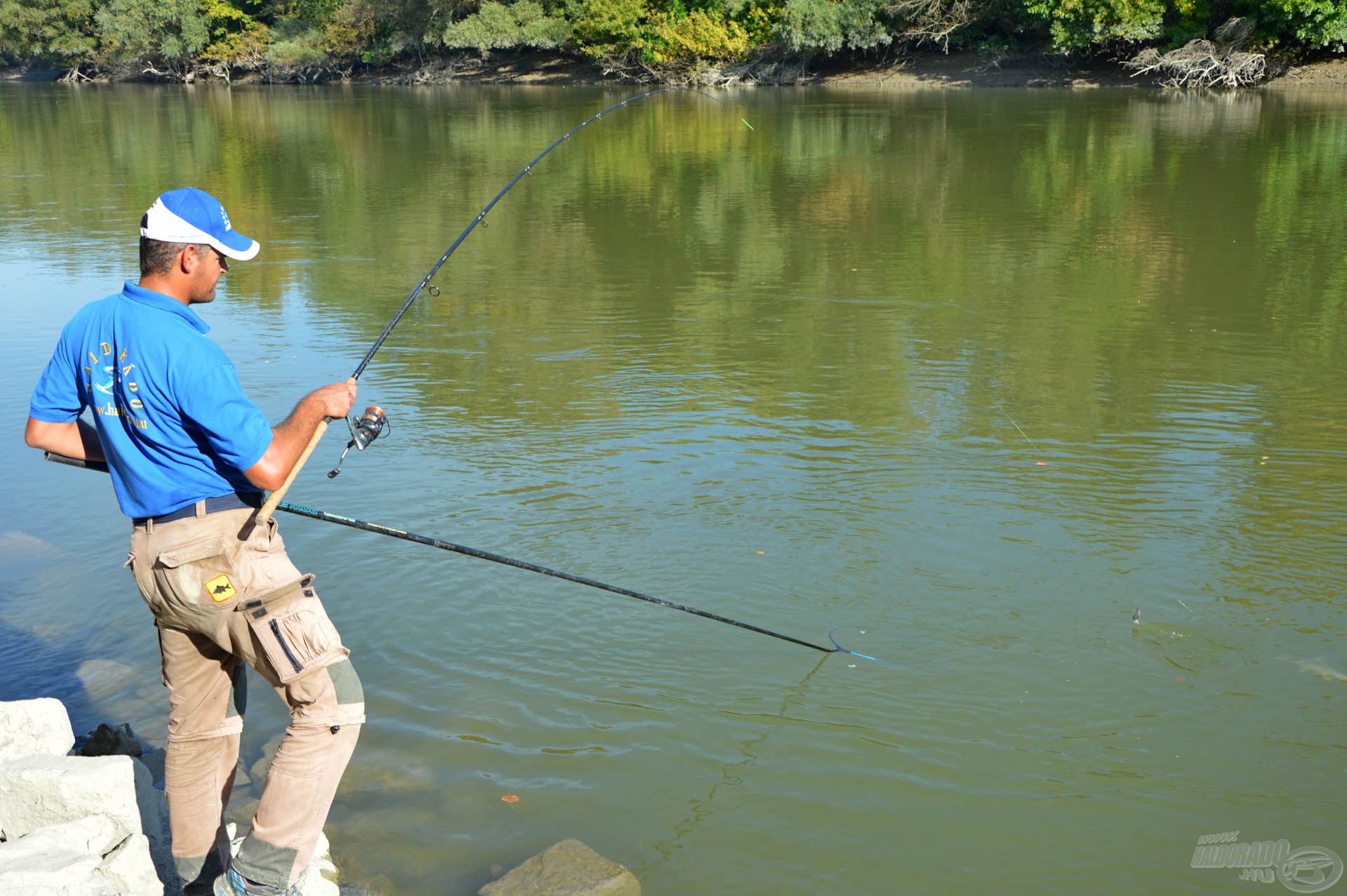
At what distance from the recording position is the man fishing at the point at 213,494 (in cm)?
286

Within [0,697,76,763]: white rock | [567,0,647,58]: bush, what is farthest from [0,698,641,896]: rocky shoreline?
[567,0,647,58]: bush

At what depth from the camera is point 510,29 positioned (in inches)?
2015

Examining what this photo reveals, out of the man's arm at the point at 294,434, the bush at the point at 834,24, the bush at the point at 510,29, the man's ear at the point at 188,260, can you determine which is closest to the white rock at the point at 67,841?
the man's arm at the point at 294,434

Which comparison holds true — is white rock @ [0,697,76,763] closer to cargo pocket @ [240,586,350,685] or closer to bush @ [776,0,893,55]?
cargo pocket @ [240,586,350,685]

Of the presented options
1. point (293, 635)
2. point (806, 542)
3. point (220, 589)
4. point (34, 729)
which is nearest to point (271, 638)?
point (293, 635)

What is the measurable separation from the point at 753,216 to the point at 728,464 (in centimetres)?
844

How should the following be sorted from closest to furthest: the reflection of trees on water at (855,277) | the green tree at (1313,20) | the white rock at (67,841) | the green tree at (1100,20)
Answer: the white rock at (67,841) → the reflection of trees on water at (855,277) → the green tree at (1313,20) → the green tree at (1100,20)

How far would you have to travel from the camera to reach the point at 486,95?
1715 inches

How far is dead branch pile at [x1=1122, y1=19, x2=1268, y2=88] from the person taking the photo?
110ft

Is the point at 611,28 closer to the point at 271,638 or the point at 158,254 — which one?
the point at 158,254

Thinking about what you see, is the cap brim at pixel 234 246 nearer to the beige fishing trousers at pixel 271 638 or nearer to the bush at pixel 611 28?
the beige fishing trousers at pixel 271 638

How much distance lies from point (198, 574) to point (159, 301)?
2.18 feet

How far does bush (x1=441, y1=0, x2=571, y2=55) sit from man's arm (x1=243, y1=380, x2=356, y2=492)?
50500 mm

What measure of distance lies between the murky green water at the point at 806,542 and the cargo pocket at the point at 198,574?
1.21 metres
